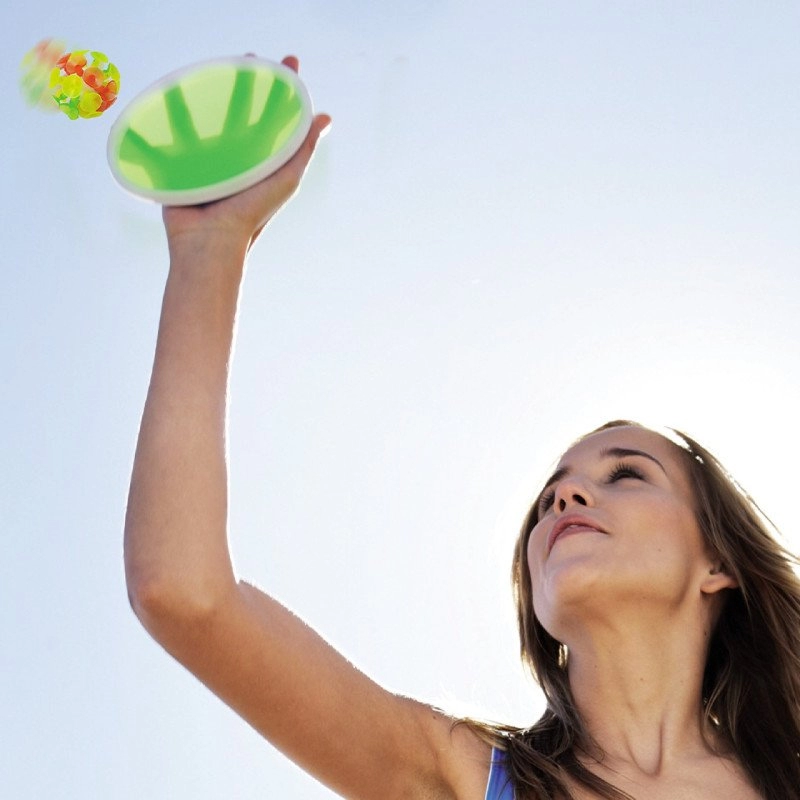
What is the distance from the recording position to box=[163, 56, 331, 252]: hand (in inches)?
122

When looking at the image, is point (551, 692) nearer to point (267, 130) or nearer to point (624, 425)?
point (624, 425)

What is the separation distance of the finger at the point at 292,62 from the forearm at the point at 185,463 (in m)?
0.71

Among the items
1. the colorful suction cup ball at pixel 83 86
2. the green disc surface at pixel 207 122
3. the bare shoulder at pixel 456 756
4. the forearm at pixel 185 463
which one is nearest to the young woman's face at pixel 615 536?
the bare shoulder at pixel 456 756

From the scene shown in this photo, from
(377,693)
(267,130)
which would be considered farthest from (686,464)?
(267,130)

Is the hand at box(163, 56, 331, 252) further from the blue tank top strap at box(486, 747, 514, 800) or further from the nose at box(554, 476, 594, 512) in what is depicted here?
the blue tank top strap at box(486, 747, 514, 800)

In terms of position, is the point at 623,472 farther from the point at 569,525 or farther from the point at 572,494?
the point at 569,525

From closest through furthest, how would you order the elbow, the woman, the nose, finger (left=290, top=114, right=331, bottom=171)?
the elbow
the woman
finger (left=290, top=114, right=331, bottom=171)
the nose

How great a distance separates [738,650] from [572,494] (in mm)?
820

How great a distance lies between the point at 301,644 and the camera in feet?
10.0

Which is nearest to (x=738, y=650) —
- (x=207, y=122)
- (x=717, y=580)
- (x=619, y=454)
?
(x=717, y=580)

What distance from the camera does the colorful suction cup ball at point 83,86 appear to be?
4.37 metres

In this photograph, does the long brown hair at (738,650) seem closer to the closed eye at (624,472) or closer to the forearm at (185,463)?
the closed eye at (624,472)

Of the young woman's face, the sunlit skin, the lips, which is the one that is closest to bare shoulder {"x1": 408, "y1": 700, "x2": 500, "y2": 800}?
the sunlit skin

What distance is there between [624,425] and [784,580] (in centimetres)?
75
